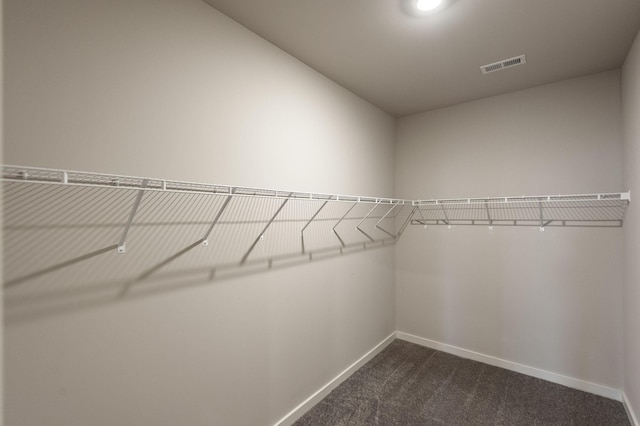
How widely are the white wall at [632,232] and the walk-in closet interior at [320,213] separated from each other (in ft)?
0.09

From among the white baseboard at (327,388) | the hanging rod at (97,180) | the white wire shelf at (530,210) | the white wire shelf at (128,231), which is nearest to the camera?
the hanging rod at (97,180)

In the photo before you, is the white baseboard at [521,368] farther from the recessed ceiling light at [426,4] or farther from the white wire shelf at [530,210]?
the recessed ceiling light at [426,4]

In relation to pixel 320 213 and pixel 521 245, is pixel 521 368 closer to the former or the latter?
pixel 521 245

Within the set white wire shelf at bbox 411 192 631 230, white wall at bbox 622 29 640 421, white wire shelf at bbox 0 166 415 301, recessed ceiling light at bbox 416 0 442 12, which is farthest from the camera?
white wire shelf at bbox 411 192 631 230

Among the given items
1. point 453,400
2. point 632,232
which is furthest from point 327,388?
point 632,232

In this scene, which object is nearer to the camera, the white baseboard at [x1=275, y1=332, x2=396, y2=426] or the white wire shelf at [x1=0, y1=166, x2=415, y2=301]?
the white wire shelf at [x1=0, y1=166, x2=415, y2=301]

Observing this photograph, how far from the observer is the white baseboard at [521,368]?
96.4 inches

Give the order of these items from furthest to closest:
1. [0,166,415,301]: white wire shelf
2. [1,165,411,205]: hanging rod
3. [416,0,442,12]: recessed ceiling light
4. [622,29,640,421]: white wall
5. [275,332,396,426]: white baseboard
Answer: [275,332,396,426]: white baseboard < [622,29,640,421]: white wall < [416,0,442,12]: recessed ceiling light < [0,166,415,301]: white wire shelf < [1,165,411,205]: hanging rod

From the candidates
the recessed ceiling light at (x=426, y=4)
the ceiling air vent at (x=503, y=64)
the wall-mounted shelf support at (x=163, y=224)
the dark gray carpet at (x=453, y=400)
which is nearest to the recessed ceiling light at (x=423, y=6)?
the recessed ceiling light at (x=426, y=4)

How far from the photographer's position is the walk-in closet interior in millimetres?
1251

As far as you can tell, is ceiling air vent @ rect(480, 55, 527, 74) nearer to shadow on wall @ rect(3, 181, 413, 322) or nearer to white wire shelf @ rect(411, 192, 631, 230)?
white wire shelf @ rect(411, 192, 631, 230)

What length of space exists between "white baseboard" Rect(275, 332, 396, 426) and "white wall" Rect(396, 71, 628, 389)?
55cm

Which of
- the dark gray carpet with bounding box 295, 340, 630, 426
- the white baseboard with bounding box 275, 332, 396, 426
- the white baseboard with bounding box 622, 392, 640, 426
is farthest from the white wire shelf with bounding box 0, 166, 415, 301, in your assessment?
the white baseboard with bounding box 622, 392, 640, 426

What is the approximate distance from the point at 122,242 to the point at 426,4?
1934mm
